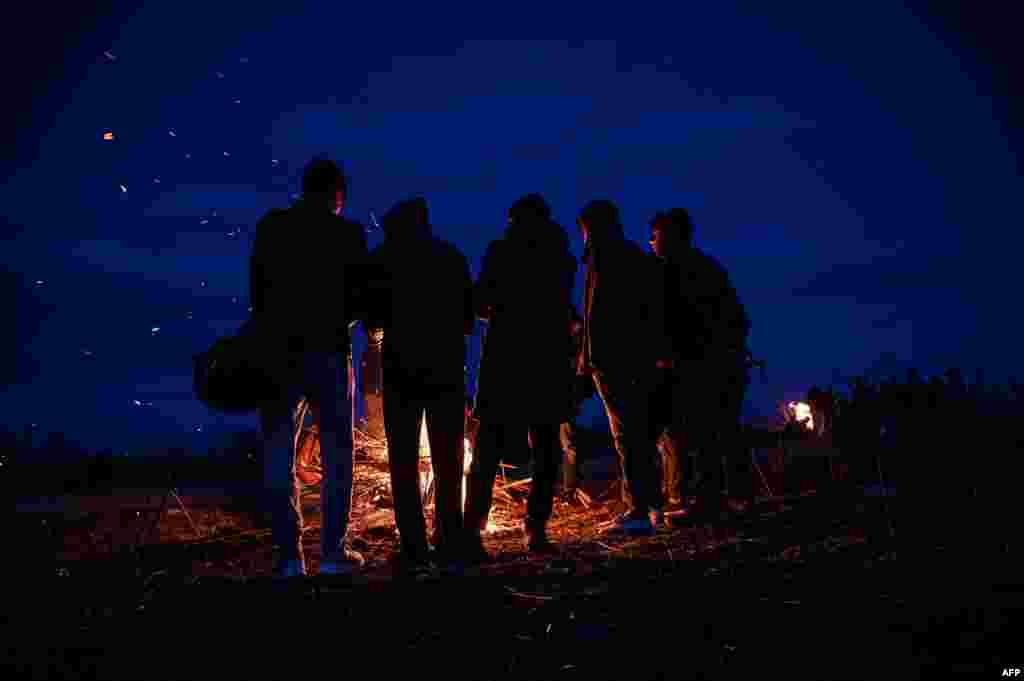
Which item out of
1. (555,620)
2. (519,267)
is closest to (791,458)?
(519,267)

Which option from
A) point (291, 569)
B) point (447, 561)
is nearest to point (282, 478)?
point (291, 569)

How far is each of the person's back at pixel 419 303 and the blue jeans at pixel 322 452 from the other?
1.20ft

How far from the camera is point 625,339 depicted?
4.69 meters

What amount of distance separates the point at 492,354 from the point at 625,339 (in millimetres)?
974

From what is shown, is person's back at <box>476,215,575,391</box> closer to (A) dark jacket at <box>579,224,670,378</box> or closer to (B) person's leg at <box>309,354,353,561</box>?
(A) dark jacket at <box>579,224,670,378</box>

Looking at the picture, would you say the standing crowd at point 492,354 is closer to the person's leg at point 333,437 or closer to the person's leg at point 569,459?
the person's leg at point 333,437

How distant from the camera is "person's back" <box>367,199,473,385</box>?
396 cm

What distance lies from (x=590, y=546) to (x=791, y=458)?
11.2ft

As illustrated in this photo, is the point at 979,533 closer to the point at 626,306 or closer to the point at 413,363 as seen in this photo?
the point at 626,306

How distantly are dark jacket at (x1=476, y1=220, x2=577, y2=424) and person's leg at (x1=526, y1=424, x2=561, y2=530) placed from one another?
0.13 m

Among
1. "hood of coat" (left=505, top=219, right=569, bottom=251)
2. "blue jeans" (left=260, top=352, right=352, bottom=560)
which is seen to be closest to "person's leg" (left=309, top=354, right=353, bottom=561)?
"blue jeans" (left=260, top=352, right=352, bottom=560)

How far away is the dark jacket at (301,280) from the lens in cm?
367

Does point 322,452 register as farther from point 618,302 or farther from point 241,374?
point 618,302

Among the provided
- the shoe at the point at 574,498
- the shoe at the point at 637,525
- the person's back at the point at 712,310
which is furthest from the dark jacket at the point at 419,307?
the shoe at the point at 574,498
